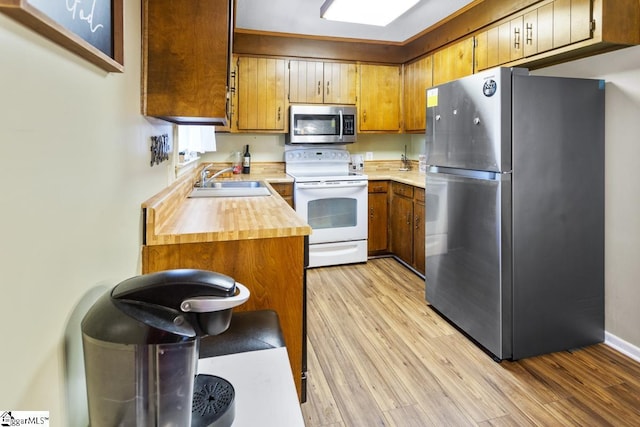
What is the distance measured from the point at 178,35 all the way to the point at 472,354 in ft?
7.14

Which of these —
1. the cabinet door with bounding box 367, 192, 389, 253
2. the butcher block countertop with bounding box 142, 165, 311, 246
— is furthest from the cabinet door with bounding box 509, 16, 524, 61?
the butcher block countertop with bounding box 142, 165, 311, 246

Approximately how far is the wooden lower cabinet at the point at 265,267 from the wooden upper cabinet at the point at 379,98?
9.83 feet

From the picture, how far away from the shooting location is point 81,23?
0.74m

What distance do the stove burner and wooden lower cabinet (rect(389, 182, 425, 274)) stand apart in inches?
116

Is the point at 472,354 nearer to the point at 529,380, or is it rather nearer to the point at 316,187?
the point at 529,380

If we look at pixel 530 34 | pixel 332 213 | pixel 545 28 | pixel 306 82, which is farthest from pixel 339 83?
pixel 545 28

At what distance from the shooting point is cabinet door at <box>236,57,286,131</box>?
3.92 meters

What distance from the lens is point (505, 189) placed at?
2.09m

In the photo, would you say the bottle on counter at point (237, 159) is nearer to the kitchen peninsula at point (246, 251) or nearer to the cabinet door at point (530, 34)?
the kitchen peninsula at point (246, 251)

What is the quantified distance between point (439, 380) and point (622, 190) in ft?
5.04

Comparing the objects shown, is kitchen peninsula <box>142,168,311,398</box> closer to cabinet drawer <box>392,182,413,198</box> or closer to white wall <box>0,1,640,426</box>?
white wall <box>0,1,640,426</box>

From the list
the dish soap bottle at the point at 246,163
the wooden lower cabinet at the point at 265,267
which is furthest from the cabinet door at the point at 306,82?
the wooden lower cabinet at the point at 265,267

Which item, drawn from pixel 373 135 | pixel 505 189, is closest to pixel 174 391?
pixel 505 189

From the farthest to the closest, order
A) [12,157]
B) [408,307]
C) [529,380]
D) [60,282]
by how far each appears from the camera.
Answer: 1. [408,307]
2. [529,380]
3. [60,282]
4. [12,157]
